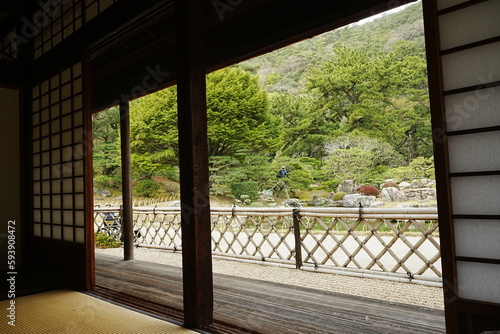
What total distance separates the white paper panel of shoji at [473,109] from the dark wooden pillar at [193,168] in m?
1.42

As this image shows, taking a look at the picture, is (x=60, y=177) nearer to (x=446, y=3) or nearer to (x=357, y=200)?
(x=446, y=3)

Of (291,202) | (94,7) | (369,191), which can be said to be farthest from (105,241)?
(369,191)

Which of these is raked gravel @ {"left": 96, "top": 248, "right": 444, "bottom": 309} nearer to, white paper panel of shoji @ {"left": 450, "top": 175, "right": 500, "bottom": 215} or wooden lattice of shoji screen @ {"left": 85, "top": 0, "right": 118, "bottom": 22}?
white paper panel of shoji @ {"left": 450, "top": 175, "right": 500, "bottom": 215}

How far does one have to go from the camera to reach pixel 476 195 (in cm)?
128

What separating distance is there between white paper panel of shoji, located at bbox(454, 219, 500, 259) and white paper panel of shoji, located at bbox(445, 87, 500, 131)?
361 millimetres

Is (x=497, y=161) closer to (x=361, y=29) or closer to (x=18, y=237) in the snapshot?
(x=18, y=237)

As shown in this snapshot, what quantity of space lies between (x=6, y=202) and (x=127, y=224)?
1.47 metres

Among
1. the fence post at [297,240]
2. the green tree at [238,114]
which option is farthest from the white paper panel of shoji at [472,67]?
the green tree at [238,114]

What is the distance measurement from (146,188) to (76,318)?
10.6 metres

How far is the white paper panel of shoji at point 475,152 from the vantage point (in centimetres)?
125

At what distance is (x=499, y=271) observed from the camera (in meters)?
1.24

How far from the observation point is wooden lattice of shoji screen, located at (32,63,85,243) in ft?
11.1

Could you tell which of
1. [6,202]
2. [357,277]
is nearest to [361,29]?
[357,277]

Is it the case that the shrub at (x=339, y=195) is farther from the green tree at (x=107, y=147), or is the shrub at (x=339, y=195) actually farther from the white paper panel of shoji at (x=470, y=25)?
the white paper panel of shoji at (x=470, y=25)
